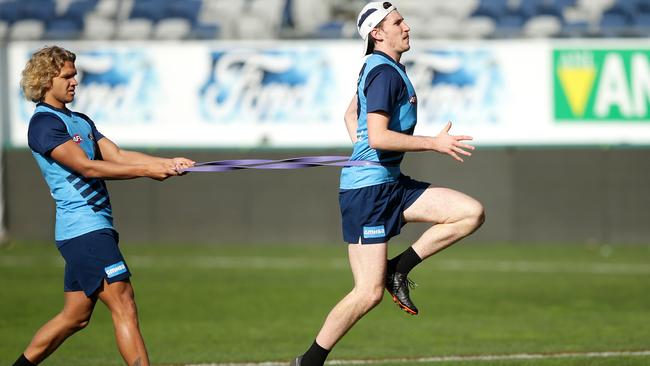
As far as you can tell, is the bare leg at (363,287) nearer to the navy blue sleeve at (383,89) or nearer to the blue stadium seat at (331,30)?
the navy blue sleeve at (383,89)

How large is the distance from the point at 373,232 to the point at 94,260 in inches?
70.0

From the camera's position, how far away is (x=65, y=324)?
24.3 ft

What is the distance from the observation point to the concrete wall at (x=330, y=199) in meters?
20.6

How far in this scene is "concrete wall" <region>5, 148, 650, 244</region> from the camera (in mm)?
20609

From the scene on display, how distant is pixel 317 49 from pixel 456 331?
10312 mm

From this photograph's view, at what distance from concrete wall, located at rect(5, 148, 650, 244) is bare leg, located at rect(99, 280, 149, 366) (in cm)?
1347

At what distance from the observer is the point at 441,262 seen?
1884 cm

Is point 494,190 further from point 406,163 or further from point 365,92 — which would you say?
point 365,92

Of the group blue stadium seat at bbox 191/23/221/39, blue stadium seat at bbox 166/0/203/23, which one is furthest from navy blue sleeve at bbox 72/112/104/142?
blue stadium seat at bbox 166/0/203/23

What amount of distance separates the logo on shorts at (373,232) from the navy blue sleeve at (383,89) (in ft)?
2.49

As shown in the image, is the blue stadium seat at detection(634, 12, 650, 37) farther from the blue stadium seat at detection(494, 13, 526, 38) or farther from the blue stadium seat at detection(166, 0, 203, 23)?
the blue stadium seat at detection(166, 0, 203, 23)

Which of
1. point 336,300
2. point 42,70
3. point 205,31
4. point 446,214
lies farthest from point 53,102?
point 205,31

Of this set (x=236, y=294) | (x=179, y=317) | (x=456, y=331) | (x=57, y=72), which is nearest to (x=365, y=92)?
(x=57, y=72)

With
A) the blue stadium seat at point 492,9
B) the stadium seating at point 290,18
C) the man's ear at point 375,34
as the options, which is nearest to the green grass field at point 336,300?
the man's ear at point 375,34
